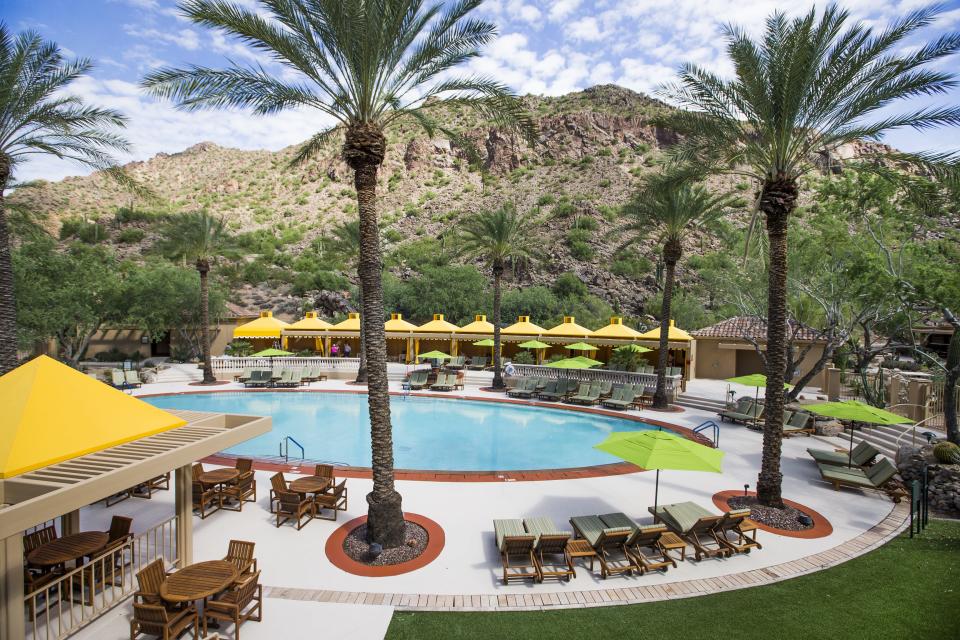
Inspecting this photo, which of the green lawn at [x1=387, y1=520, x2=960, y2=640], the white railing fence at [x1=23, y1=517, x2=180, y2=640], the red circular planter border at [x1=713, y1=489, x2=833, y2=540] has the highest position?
the white railing fence at [x1=23, y1=517, x2=180, y2=640]

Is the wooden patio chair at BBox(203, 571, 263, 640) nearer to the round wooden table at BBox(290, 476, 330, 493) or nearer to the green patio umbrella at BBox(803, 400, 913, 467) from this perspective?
the round wooden table at BBox(290, 476, 330, 493)

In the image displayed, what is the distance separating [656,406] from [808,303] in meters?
12.7

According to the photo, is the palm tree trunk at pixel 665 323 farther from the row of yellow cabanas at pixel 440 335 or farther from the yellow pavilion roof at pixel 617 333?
the row of yellow cabanas at pixel 440 335

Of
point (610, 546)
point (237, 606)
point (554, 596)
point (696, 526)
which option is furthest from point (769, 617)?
point (237, 606)

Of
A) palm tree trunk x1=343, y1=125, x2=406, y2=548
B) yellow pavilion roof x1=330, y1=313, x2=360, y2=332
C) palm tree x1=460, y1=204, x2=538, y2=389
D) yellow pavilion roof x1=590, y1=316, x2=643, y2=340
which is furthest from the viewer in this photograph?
yellow pavilion roof x1=330, y1=313, x2=360, y2=332

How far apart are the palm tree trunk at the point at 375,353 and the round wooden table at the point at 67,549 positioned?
399 cm

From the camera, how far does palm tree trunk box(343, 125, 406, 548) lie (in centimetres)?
834

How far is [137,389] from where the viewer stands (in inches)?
971

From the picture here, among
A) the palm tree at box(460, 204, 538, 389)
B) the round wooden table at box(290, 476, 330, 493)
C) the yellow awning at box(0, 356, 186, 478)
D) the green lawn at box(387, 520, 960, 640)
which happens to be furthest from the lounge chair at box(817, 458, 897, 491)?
the palm tree at box(460, 204, 538, 389)

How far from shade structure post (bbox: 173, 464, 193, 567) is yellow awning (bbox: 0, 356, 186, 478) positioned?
4.86 ft

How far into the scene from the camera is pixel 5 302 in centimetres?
1169

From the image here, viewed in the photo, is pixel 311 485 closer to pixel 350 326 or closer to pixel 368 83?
pixel 368 83

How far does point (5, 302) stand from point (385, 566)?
11.8 m

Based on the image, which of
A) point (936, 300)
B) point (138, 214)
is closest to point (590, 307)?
point (936, 300)
